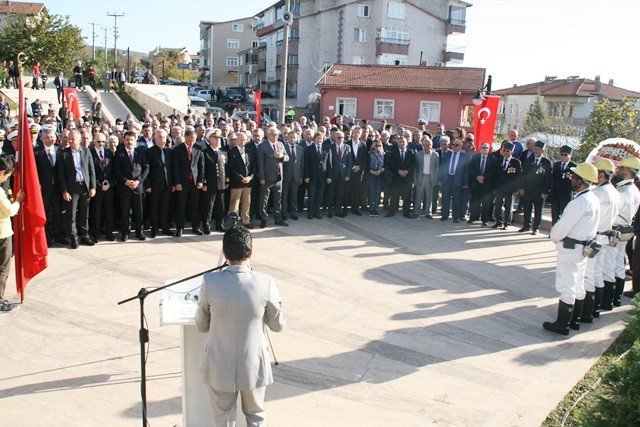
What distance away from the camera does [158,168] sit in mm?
10688

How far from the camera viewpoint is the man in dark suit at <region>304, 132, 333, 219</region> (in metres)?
12.7

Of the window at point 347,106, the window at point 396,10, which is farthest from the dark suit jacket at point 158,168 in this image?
the window at point 396,10

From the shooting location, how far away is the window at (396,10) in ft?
173

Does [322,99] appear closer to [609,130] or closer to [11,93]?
[11,93]

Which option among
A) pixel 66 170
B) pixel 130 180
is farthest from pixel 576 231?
pixel 66 170

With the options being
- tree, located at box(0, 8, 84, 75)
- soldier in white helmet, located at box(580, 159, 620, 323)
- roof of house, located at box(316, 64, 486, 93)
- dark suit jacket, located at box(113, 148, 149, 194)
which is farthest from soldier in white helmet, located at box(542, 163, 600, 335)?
tree, located at box(0, 8, 84, 75)

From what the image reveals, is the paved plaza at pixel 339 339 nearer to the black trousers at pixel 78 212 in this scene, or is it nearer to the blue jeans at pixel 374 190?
the black trousers at pixel 78 212

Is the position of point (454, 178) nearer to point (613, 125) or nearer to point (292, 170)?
point (292, 170)

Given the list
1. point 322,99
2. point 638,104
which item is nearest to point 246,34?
point 322,99

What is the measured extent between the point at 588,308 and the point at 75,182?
8.15 metres

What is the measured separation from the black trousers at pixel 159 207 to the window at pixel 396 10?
4595 centimetres

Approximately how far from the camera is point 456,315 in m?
8.20

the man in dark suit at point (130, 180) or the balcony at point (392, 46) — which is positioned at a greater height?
the balcony at point (392, 46)

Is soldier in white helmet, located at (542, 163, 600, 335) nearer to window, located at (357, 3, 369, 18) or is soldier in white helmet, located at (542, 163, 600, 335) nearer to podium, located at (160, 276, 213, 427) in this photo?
podium, located at (160, 276, 213, 427)
